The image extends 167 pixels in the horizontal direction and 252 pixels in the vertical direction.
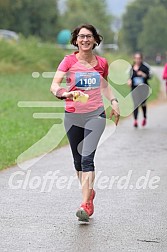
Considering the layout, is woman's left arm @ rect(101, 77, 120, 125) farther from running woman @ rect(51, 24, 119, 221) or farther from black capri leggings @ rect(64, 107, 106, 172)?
black capri leggings @ rect(64, 107, 106, 172)

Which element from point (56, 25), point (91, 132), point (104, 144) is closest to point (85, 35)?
point (91, 132)

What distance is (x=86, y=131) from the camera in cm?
846

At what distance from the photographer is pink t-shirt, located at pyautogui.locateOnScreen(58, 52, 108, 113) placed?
832 centimetres

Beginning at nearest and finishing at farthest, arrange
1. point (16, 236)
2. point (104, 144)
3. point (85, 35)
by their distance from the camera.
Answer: point (16, 236) → point (85, 35) → point (104, 144)

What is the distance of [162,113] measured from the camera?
25953 millimetres

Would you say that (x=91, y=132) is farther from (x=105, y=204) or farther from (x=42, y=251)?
(x=42, y=251)

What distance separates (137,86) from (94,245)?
12.8m

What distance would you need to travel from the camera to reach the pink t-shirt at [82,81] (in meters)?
8.32

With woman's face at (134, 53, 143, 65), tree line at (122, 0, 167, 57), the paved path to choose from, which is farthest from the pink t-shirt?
tree line at (122, 0, 167, 57)

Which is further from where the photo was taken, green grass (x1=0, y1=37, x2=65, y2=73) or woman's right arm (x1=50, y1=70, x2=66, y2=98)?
green grass (x1=0, y1=37, x2=65, y2=73)

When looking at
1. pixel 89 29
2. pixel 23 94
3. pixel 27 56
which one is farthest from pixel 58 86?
pixel 27 56

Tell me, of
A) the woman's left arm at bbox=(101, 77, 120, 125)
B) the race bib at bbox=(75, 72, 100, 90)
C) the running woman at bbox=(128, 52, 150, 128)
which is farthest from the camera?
the running woman at bbox=(128, 52, 150, 128)

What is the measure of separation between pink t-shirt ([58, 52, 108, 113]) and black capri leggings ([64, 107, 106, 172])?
7cm

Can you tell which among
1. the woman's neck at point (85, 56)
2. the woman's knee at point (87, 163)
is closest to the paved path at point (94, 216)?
the woman's knee at point (87, 163)
